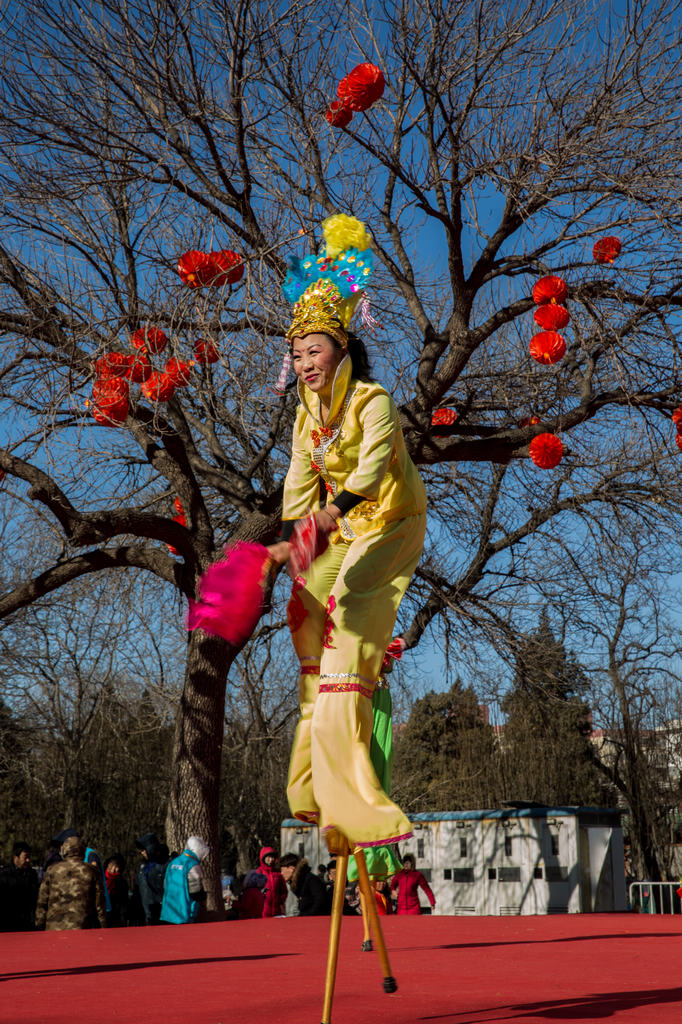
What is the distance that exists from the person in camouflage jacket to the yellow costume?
5.17 m

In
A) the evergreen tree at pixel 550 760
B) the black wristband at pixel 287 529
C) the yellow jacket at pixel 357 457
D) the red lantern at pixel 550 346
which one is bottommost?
the black wristband at pixel 287 529

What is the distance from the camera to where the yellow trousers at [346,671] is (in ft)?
10.2

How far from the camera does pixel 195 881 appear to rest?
8.81 meters

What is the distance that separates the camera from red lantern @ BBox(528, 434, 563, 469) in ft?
31.1

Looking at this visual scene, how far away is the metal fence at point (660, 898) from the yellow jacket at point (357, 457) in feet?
42.7

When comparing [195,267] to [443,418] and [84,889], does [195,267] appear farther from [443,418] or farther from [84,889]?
[84,889]

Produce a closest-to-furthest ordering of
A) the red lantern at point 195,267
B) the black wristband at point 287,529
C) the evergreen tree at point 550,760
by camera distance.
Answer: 1. the black wristband at point 287,529
2. the red lantern at point 195,267
3. the evergreen tree at point 550,760

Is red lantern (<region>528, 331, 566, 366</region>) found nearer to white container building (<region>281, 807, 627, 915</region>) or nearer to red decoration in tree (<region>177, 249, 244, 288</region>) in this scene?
red decoration in tree (<region>177, 249, 244, 288</region>)

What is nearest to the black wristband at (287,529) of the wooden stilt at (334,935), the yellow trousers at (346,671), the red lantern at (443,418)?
the yellow trousers at (346,671)

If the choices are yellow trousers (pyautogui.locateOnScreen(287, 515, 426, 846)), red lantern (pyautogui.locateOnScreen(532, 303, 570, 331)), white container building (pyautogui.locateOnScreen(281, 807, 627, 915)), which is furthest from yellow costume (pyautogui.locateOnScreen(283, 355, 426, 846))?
white container building (pyautogui.locateOnScreen(281, 807, 627, 915))

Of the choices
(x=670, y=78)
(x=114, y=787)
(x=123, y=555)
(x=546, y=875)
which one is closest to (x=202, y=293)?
(x=123, y=555)

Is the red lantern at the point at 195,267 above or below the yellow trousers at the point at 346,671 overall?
above

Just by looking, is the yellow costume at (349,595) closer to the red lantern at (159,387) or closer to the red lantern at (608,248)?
the red lantern at (159,387)

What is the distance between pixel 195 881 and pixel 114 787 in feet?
→ 61.7
